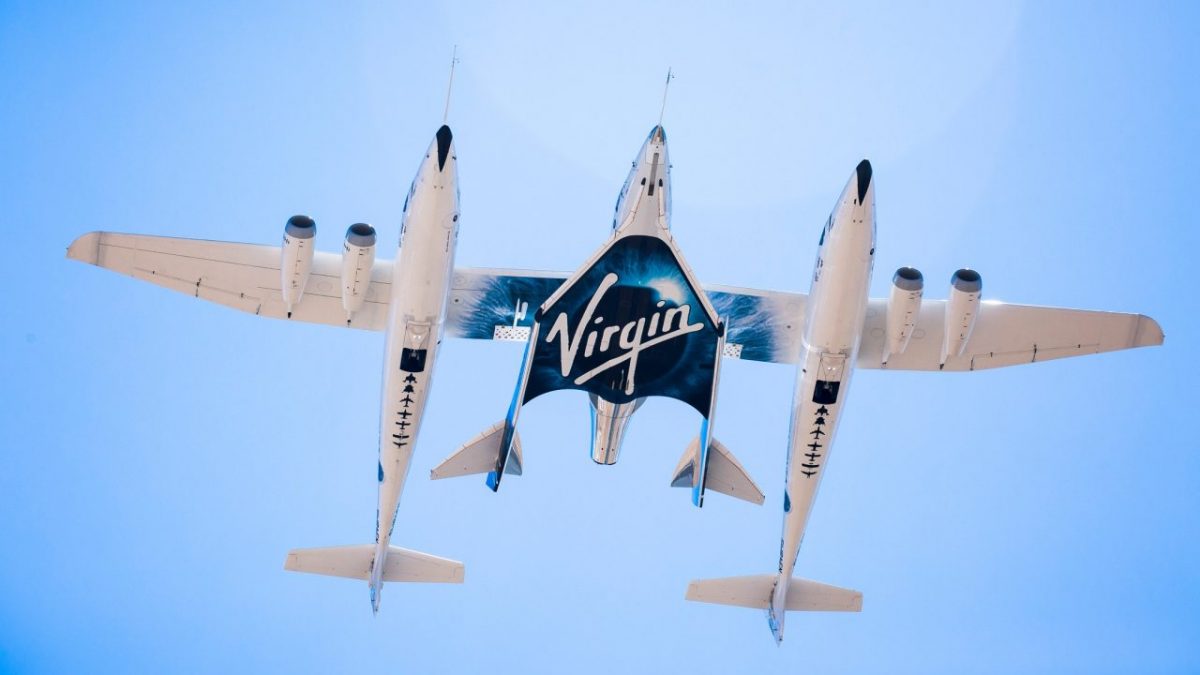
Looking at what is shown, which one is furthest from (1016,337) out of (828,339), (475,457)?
(475,457)

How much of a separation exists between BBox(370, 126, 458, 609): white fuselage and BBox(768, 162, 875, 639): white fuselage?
7482mm

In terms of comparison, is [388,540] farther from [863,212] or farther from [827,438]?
[863,212]

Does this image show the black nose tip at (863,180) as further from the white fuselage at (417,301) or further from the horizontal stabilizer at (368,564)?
the horizontal stabilizer at (368,564)

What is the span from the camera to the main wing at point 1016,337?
110 ft

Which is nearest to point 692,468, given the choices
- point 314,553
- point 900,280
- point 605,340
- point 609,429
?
point 609,429

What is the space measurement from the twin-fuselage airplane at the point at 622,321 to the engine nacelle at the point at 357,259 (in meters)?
0.04

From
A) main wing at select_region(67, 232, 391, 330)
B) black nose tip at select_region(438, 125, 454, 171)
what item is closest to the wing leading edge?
main wing at select_region(67, 232, 391, 330)

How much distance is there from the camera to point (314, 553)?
3506cm

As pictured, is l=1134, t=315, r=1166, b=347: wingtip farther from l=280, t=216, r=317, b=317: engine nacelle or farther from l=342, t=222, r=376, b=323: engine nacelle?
l=280, t=216, r=317, b=317: engine nacelle

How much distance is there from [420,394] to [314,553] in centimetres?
601

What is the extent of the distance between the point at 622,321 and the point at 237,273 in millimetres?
8427

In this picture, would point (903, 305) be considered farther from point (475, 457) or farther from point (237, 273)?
point (237, 273)

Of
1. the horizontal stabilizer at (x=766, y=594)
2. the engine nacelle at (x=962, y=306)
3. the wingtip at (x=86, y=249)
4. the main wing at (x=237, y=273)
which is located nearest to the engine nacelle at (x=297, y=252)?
the main wing at (x=237, y=273)

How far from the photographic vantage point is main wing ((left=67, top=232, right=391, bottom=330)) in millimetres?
32156
